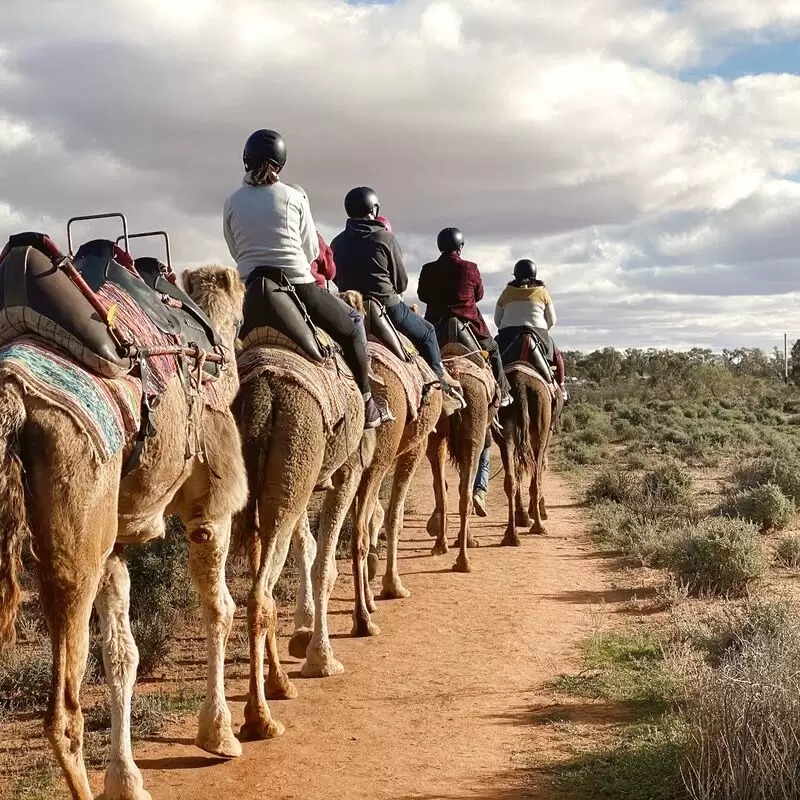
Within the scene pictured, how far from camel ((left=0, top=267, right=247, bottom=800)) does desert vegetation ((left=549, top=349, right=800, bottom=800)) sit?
228 cm

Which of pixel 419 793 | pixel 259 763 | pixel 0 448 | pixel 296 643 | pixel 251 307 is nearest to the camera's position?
pixel 0 448

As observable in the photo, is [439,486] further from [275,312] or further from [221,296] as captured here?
[221,296]

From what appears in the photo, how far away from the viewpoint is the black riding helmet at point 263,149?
6.39m

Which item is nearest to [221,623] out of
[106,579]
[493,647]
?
[106,579]

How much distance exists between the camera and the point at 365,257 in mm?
8641

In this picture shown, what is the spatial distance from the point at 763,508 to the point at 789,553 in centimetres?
211

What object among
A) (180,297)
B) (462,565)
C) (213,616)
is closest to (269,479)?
(213,616)

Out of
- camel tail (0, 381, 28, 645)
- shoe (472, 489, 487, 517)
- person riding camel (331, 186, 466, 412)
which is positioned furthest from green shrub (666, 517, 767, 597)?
camel tail (0, 381, 28, 645)

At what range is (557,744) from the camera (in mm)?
5758

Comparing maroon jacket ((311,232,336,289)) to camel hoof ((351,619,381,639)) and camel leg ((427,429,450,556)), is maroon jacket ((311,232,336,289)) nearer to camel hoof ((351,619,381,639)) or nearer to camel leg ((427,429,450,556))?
camel hoof ((351,619,381,639))

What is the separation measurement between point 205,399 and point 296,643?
2967 mm

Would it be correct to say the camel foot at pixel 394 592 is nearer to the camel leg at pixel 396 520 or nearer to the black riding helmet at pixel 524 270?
the camel leg at pixel 396 520

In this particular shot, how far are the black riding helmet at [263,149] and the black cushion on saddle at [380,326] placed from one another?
2.37 meters

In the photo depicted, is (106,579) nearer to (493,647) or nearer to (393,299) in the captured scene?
(493,647)
